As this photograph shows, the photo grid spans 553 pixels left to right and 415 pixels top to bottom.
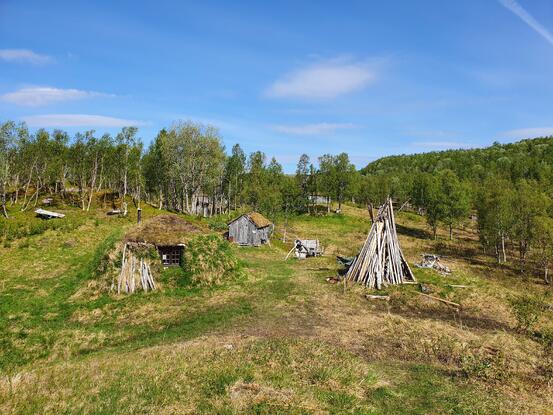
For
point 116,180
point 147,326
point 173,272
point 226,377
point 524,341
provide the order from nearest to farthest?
point 226,377, point 524,341, point 147,326, point 173,272, point 116,180

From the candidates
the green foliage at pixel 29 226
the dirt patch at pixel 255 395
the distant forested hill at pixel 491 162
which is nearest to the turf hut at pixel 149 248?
the dirt patch at pixel 255 395

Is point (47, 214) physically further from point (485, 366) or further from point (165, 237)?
point (485, 366)

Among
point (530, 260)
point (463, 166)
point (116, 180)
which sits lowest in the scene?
point (530, 260)

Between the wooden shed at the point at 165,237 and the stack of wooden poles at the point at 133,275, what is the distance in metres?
1.17

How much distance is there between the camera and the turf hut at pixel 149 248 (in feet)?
71.8

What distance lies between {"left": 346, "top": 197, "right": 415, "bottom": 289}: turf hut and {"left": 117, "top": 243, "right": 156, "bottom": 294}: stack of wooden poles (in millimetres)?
12799

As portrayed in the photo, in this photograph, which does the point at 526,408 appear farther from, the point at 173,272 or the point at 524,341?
the point at 173,272

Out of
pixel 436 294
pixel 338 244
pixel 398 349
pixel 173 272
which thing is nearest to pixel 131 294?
pixel 173 272

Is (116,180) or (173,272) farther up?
(116,180)

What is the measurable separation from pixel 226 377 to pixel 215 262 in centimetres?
1350

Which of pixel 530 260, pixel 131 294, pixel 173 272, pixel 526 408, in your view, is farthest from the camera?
pixel 530 260

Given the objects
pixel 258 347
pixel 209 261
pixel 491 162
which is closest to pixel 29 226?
pixel 209 261

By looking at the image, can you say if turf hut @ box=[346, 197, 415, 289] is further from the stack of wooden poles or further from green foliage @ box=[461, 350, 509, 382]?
the stack of wooden poles

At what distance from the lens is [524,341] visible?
15.4 m
